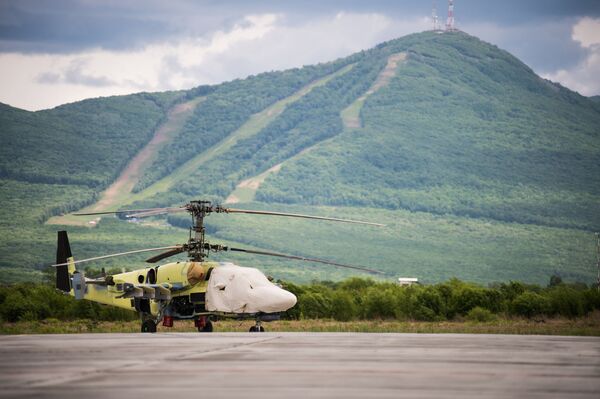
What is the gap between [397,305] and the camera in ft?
136

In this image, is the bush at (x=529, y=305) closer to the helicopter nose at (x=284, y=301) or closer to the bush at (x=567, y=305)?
the bush at (x=567, y=305)

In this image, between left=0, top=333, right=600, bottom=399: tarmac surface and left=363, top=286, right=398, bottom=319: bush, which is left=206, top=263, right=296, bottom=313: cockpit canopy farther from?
left=363, top=286, right=398, bottom=319: bush

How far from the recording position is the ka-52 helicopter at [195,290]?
29.8 metres

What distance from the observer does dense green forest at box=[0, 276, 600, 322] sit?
38750mm

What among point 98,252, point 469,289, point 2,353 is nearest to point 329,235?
point 98,252

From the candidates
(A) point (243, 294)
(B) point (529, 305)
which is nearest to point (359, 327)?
(A) point (243, 294)

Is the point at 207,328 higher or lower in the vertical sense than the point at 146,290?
lower

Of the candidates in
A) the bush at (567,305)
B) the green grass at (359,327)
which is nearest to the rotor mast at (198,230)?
the green grass at (359,327)

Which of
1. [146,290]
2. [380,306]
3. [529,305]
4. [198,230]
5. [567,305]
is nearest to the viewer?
[198,230]

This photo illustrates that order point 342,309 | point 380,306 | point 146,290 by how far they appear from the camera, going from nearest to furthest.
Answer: point 146,290, point 342,309, point 380,306

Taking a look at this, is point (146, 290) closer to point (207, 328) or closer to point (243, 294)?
point (207, 328)

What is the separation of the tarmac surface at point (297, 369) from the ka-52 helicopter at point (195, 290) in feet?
24.3

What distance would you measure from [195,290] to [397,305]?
41.1ft

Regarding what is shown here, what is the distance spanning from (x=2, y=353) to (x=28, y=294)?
22.2 metres
